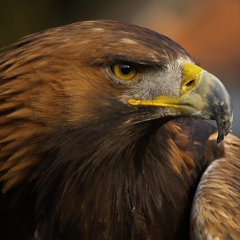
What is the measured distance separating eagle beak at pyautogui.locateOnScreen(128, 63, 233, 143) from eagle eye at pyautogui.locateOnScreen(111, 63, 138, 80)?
0.12 meters

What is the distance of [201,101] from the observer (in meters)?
4.07

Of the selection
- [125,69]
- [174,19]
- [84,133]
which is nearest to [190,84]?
[125,69]

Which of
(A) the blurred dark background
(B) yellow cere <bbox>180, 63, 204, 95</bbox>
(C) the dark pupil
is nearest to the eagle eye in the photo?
(C) the dark pupil

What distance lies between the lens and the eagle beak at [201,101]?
4051 millimetres

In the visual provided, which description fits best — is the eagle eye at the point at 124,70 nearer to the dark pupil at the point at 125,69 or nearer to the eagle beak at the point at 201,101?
the dark pupil at the point at 125,69

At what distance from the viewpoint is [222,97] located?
13.3 feet

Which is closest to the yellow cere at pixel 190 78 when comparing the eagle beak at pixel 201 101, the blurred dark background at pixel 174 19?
the eagle beak at pixel 201 101

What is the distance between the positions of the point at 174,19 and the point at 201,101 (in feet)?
17.9

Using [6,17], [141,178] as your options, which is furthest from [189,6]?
[141,178]

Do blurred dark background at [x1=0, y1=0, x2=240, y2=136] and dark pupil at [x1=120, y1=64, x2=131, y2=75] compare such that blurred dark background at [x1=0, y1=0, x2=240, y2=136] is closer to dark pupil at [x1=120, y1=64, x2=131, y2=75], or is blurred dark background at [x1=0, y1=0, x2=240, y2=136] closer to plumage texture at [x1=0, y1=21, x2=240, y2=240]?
plumage texture at [x1=0, y1=21, x2=240, y2=240]

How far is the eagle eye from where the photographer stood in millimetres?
4082

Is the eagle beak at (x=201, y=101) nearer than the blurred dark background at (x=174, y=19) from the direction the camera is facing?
Yes

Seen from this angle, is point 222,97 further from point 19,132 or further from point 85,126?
point 19,132

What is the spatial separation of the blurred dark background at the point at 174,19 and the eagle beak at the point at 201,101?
3.80 metres
